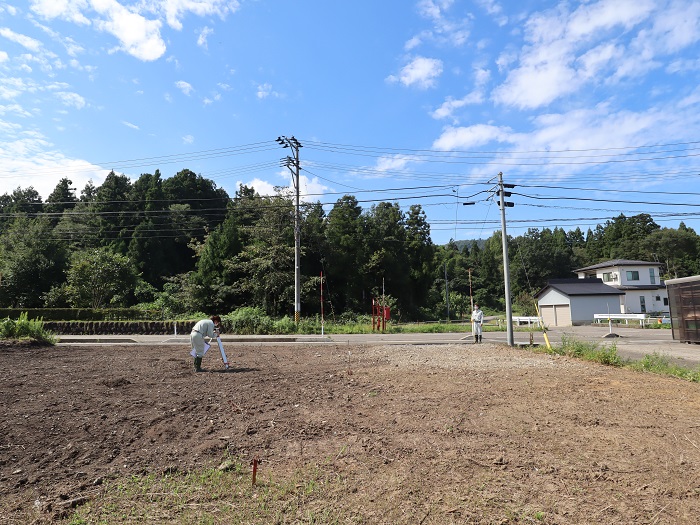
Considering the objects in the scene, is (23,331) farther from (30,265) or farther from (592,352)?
(30,265)

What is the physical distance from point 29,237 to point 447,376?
4652 cm

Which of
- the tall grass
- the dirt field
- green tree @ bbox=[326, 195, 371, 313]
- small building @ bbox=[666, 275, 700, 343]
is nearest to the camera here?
the dirt field

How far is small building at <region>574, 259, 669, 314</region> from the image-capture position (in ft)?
144

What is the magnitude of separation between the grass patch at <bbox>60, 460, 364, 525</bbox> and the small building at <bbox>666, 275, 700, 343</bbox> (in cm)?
1851

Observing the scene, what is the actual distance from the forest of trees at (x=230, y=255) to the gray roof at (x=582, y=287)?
4.60m

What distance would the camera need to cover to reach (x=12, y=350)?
14.3 m

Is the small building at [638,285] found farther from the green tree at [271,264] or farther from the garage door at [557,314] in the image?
the green tree at [271,264]

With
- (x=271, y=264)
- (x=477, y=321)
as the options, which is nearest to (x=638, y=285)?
(x=477, y=321)

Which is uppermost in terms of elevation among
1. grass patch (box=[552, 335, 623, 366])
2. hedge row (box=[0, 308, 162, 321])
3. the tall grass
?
hedge row (box=[0, 308, 162, 321])

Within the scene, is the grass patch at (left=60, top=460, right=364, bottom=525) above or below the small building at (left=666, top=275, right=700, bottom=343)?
below

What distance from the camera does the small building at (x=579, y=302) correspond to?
3783cm

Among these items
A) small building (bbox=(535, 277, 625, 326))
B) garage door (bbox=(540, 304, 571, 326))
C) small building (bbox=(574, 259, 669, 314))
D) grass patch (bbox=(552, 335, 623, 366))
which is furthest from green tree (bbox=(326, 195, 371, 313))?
grass patch (bbox=(552, 335, 623, 366))

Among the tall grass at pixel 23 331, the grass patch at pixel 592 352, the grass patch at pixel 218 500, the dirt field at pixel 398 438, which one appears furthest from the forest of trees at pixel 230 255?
the grass patch at pixel 218 500

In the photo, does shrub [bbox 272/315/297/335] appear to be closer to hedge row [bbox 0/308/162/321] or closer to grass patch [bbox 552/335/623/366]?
hedge row [bbox 0/308/162/321]
